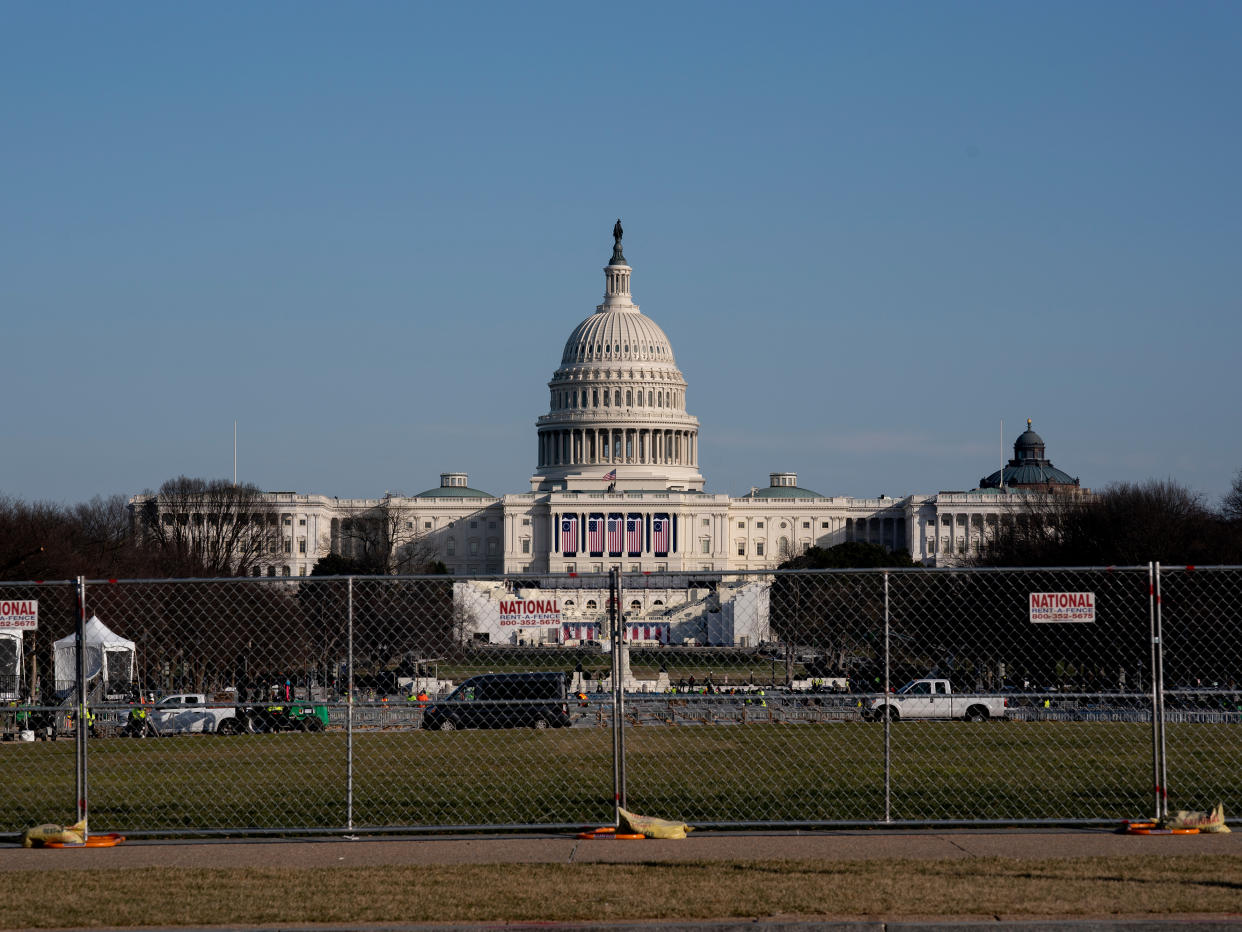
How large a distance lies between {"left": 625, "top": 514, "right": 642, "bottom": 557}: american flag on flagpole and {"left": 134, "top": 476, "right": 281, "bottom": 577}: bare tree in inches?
2381

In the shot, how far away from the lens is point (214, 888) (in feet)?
45.5

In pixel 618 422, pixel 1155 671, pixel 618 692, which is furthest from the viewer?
pixel 618 422

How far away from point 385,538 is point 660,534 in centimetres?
3983

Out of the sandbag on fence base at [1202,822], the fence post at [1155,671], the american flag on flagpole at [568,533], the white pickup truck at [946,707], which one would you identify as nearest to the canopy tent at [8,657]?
the white pickup truck at [946,707]

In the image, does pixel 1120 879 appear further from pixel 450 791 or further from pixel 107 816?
pixel 107 816

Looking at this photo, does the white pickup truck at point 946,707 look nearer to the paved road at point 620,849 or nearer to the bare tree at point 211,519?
the paved road at point 620,849

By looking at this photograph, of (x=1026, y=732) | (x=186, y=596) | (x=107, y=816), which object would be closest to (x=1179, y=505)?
(x=186, y=596)

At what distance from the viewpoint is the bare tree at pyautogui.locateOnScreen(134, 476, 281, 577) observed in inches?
4560

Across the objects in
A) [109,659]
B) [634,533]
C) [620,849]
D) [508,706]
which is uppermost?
[634,533]

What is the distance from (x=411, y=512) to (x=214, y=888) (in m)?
180

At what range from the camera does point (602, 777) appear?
72.8ft

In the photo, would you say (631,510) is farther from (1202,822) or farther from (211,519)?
(1202,822)

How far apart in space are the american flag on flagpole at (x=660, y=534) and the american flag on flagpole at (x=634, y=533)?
166 cm

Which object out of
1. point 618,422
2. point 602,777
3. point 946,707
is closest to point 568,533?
point 618,422
